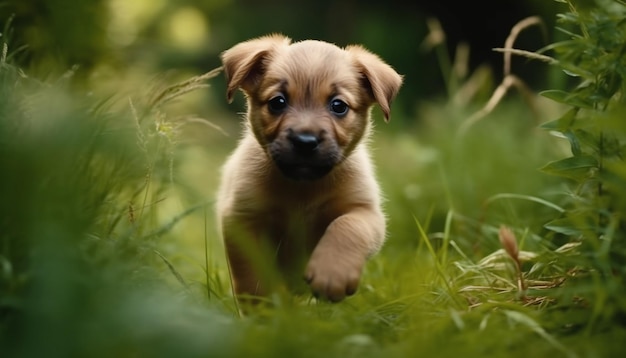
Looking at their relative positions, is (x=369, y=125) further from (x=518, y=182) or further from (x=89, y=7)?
(x=89, y=7)

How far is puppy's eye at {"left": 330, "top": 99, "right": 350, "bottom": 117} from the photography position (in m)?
3.88

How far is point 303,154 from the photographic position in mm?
3580

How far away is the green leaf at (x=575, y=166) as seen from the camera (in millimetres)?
3119

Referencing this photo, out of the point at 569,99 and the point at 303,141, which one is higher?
the point at 569,99

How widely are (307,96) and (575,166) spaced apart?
1.24 m

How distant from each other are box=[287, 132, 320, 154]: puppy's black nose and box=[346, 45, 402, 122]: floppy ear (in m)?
0.48

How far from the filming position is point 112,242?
2959 millimetres

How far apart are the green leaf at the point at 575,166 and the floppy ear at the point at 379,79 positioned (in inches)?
37.8

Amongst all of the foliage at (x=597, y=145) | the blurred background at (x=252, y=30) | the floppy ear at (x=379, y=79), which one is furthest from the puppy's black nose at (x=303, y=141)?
the blurred background at (x=252, y=30)

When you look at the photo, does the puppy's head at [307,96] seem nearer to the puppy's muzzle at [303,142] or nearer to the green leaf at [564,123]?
the puppy's muzzle at [303,142]

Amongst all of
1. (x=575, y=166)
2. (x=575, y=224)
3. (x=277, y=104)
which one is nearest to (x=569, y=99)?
(x=575, y=166)

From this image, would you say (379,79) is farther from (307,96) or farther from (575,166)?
(575,166)

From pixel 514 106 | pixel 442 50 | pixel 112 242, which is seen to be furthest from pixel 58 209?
pixel 442 50

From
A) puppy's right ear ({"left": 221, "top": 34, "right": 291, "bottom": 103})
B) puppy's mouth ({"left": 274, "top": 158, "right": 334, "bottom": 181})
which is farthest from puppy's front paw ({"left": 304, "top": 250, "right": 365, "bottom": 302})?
puppy's right ear ({"left": 221, "top": 34, "right": 291, "bottom": 103})
